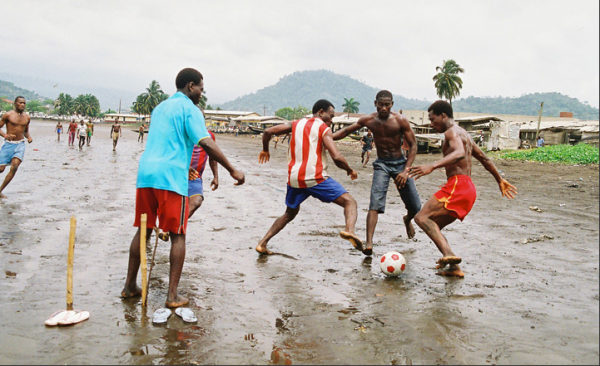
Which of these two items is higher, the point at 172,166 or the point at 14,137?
the point at 172,166

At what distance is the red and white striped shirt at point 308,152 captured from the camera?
590cm

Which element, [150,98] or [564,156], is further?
[150,98]

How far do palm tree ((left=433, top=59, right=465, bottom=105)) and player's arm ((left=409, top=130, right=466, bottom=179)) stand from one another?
5442cm

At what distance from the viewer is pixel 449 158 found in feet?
16.9

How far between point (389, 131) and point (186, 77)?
3.13 m

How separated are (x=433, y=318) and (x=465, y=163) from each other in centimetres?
208

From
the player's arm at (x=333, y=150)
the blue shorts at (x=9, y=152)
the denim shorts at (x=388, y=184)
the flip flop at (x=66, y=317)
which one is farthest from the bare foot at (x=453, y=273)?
the blue shorts at (x=9, y=152)

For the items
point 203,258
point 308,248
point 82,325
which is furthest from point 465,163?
point 82,325

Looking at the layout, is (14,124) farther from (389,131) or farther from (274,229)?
(389,131)

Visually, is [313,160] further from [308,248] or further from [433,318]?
[433,318]

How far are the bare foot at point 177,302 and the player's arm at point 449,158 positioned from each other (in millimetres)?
2606

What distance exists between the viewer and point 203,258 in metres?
5.89

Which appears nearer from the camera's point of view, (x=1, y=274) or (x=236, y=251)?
(x=1, y=274)

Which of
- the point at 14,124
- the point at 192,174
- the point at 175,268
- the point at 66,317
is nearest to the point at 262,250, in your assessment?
the point at 192,174
